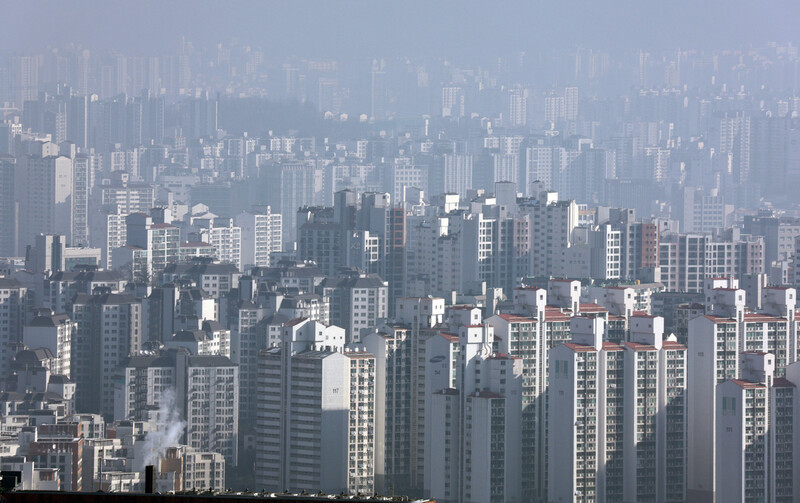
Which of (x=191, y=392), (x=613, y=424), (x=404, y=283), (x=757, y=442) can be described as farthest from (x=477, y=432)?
(x=404, y=283)

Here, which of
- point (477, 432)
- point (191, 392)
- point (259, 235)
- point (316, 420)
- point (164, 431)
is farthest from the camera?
point (259, 235)

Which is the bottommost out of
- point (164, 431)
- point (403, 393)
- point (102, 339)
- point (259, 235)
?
point (164, 431)

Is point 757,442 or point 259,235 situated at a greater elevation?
point 259,235

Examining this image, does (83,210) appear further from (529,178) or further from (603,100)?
(603,100)

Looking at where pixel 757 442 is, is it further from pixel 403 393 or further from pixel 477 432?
pixel 403 393

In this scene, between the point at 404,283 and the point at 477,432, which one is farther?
the point at 404,283

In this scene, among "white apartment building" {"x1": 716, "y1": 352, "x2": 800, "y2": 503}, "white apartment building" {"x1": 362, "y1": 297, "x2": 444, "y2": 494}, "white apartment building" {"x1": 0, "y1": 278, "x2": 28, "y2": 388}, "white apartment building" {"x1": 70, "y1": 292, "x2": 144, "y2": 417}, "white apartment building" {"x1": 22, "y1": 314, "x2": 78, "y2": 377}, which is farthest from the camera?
"white apartment building" {"x1": 0, "y1": 278, "x2": 28, "y2": 388}

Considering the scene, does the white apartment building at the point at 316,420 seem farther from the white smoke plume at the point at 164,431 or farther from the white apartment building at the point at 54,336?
the white apartment building at the point at 54,336

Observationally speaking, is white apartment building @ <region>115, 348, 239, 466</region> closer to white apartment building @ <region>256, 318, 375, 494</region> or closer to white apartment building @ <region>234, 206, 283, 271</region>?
white apartment building @ <region>256, 318, 375, 494</region>

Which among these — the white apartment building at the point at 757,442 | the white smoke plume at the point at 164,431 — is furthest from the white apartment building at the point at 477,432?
the white smoke plume at the point at 164,431

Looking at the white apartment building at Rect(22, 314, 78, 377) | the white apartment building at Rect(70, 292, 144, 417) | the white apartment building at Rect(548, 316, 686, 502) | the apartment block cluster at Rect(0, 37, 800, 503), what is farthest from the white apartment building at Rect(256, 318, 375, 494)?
the white apartment building at Rect(22, 314, 78, 377)
